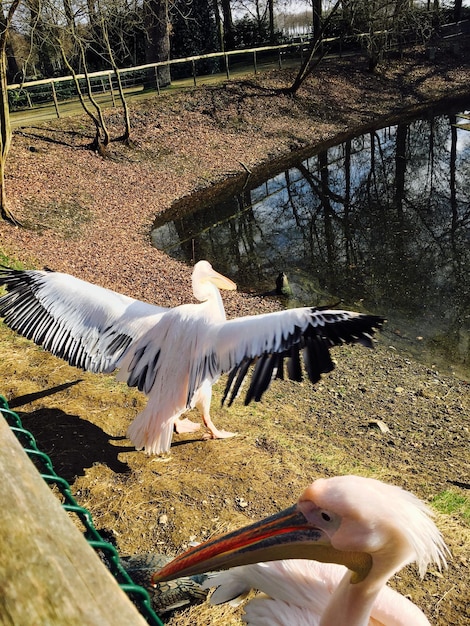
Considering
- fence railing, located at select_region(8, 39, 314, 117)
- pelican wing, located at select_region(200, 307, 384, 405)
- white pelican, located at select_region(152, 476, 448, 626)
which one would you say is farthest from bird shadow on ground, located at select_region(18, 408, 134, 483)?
fence railing, located at select_region(8, 39, 314, 117)

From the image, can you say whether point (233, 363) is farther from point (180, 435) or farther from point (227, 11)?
point (227, 11)

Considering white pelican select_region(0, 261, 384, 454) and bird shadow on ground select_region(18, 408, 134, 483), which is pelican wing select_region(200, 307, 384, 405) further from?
bird shadow on ground select_region(18, 408, 134, 483)

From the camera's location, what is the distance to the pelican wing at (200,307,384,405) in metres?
3.31

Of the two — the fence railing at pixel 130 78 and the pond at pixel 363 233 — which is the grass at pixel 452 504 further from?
the fence railing at pixel 130 78

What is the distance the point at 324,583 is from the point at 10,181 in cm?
1210

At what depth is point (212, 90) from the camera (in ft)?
63.1

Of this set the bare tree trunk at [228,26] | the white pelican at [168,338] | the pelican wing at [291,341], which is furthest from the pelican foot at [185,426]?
the bare tree trunk at [228,26]

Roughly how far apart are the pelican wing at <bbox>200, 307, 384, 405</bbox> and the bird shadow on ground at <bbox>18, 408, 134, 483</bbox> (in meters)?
1.32

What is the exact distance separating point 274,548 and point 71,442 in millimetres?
2889

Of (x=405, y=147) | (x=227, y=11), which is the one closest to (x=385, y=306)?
(x=405, y=147)

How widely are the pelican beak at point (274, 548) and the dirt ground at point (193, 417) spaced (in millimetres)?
1281

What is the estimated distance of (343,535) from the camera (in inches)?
76.4

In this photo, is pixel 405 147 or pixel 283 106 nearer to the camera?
pixel 405 147

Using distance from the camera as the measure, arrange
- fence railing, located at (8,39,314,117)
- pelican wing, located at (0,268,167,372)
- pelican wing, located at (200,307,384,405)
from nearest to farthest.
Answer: pelican wing, located at (200,307,384,405), pelican wing, located at (0,268,167,372), fence railing, located at (8,39,314,117)
